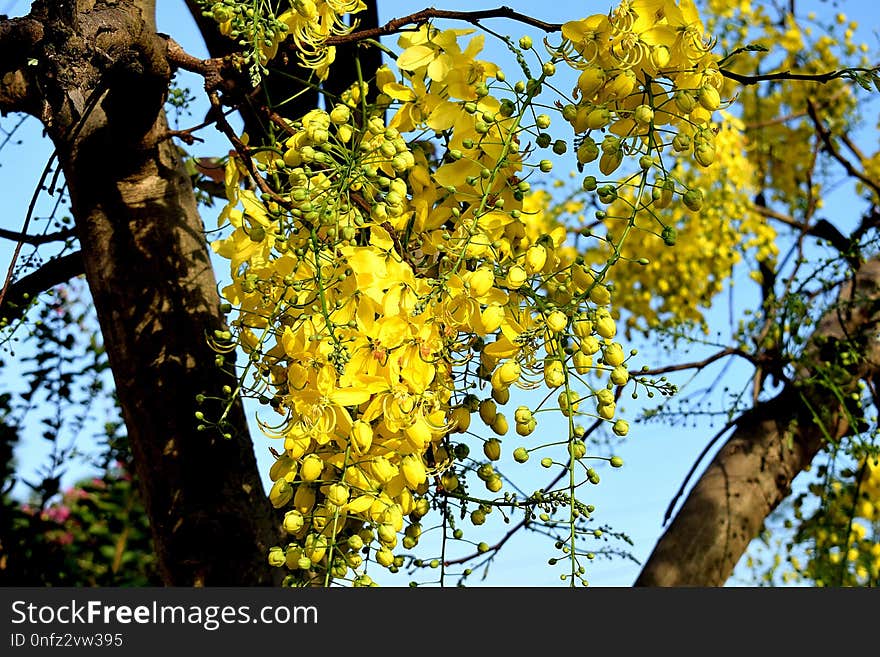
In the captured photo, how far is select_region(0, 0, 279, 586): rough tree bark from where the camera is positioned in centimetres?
124

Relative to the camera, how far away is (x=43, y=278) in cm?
152

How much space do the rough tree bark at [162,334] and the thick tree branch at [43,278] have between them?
0.22m

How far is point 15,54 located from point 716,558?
150cm

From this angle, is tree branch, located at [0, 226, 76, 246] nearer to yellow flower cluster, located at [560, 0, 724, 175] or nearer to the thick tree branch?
the thick tree branch

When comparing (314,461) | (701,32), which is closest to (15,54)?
(314,461)

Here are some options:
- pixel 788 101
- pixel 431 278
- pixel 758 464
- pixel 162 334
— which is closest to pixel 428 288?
pixel 431 278

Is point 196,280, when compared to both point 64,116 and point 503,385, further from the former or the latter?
point 503,385

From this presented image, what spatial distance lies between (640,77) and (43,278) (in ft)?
3.63

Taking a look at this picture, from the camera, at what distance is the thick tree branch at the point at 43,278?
4.89ft

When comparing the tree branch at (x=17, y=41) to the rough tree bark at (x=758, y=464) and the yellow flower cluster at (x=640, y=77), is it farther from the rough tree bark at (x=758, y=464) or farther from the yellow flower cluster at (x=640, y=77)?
the rough tree bark at (x=758, y=464)

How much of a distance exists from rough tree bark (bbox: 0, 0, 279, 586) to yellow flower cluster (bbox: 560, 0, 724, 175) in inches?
24.0

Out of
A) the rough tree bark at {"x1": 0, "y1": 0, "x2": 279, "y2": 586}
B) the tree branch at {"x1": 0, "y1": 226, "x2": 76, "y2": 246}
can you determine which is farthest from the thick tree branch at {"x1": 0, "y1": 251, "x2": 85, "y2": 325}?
the rough tree bark at {"x1": 0, "y1": 0, "x2": 279, "y2": 586}

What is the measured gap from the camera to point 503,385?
2.69ft

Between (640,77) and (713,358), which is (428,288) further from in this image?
(713,358)
